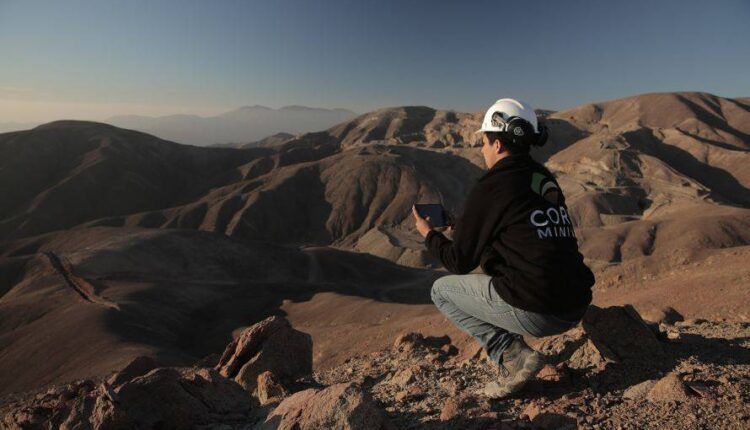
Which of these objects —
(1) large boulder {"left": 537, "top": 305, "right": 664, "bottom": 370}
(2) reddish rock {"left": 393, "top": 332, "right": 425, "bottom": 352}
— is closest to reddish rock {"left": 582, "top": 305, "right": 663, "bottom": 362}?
(1) large boulder {"left": 537, "top": 305, "right": 664, "bottom": 370}

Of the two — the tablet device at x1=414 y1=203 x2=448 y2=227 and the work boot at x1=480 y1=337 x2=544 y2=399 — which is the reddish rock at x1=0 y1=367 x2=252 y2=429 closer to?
the work boot at x1=480 y1=337 x2=544 y2=399

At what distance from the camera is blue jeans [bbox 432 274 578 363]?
3.42 meters

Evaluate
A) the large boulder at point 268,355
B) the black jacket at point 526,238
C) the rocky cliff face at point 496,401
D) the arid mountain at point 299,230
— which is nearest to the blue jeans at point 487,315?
the black jacket at point 526,238

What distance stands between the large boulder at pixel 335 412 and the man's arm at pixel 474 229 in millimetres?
1260

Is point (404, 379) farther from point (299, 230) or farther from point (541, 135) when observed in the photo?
point (299, 230)

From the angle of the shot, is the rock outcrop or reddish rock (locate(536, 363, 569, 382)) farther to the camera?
the rock outcrop

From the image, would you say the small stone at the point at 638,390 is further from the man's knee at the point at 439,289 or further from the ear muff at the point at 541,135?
the ear muff at the point at 541,135

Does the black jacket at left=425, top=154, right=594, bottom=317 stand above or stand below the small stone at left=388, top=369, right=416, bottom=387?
above

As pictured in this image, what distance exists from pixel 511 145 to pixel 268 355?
18.8 ft

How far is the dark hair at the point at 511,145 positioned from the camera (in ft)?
11.0

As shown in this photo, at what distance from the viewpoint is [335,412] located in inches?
141

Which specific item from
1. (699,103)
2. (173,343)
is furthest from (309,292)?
(699,103)

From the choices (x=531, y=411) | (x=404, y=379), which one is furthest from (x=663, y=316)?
(x=531, y=411)

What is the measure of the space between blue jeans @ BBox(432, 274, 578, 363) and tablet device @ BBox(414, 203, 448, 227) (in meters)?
0.49
